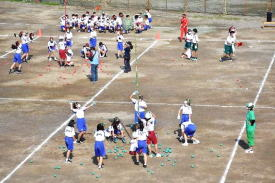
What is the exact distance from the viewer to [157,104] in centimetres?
2953

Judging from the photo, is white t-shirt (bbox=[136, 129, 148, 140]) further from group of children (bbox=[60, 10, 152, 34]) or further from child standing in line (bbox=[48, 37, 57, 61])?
group of children (bbox=[60, 10, 152, 34])

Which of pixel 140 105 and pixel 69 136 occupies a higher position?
pixel 140 105

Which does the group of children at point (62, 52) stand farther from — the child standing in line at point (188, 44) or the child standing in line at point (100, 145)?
the child standing in line at point (100, 145)

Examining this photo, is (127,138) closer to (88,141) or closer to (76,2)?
(88,141)

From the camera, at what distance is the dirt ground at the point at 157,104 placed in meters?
22.2

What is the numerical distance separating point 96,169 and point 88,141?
284 cm

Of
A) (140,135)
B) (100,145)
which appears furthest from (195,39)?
(100,145)

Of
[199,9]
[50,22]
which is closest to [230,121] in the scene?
[50,22]

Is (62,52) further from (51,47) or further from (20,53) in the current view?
(20,53)

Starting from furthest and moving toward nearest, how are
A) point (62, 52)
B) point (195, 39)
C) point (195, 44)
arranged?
point (195, 39)
point (195, 44)
point (62, 52)

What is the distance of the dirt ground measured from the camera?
22188 millimetres

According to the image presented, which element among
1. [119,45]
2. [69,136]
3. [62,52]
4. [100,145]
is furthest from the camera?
[119,45]

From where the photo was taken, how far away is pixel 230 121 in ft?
88.5

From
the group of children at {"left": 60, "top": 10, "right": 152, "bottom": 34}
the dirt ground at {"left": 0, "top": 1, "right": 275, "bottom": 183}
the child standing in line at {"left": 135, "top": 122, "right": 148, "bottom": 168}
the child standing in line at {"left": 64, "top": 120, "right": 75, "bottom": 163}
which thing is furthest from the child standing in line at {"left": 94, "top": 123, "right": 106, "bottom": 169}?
the group of children at {"left": 60, "top": 10, "right": 152, "bottom": 34}
